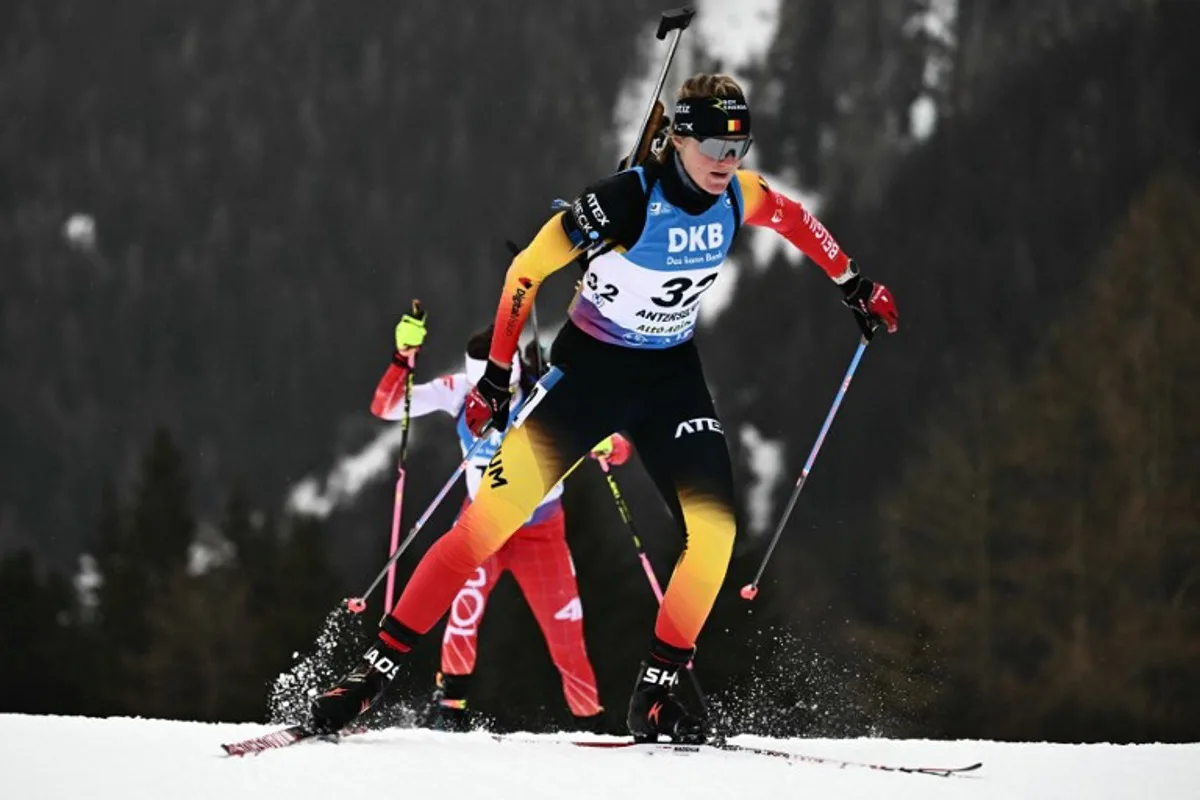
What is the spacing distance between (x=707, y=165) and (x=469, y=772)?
6.02ft

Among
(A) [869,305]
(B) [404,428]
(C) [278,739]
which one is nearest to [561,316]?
(B) [404,428]

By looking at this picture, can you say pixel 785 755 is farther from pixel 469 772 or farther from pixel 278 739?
pixel 278 739

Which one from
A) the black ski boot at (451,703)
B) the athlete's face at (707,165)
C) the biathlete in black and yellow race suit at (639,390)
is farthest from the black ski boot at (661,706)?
the black ski boot at (451,703)

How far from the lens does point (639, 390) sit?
183 inches

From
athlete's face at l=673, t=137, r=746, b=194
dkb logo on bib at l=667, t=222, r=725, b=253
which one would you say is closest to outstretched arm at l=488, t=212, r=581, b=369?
dkb logo on bib at l=667, t=222, r=725, b=253

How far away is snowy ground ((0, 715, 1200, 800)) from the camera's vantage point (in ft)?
11.2

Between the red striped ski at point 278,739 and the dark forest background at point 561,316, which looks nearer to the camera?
the red striped ski at point 278,739

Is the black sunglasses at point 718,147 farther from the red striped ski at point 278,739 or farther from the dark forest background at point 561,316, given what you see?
the dark forest background at point 561,316

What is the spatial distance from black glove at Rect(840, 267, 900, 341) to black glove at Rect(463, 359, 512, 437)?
1236 millimetres

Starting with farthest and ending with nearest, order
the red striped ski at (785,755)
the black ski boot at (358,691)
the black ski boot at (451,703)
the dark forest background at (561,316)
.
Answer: the dark forest background at (561,316)
the black ski boot at (451,703)
the black ski boot at (358,691)
the red striped ski at (785,755)

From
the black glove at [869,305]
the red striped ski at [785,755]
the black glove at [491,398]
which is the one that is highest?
the black glove at [869,305]

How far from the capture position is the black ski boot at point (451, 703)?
22.2 feet

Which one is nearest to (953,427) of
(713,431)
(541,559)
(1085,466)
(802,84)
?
(1085,466)

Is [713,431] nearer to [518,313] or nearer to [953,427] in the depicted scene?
[518,313]
